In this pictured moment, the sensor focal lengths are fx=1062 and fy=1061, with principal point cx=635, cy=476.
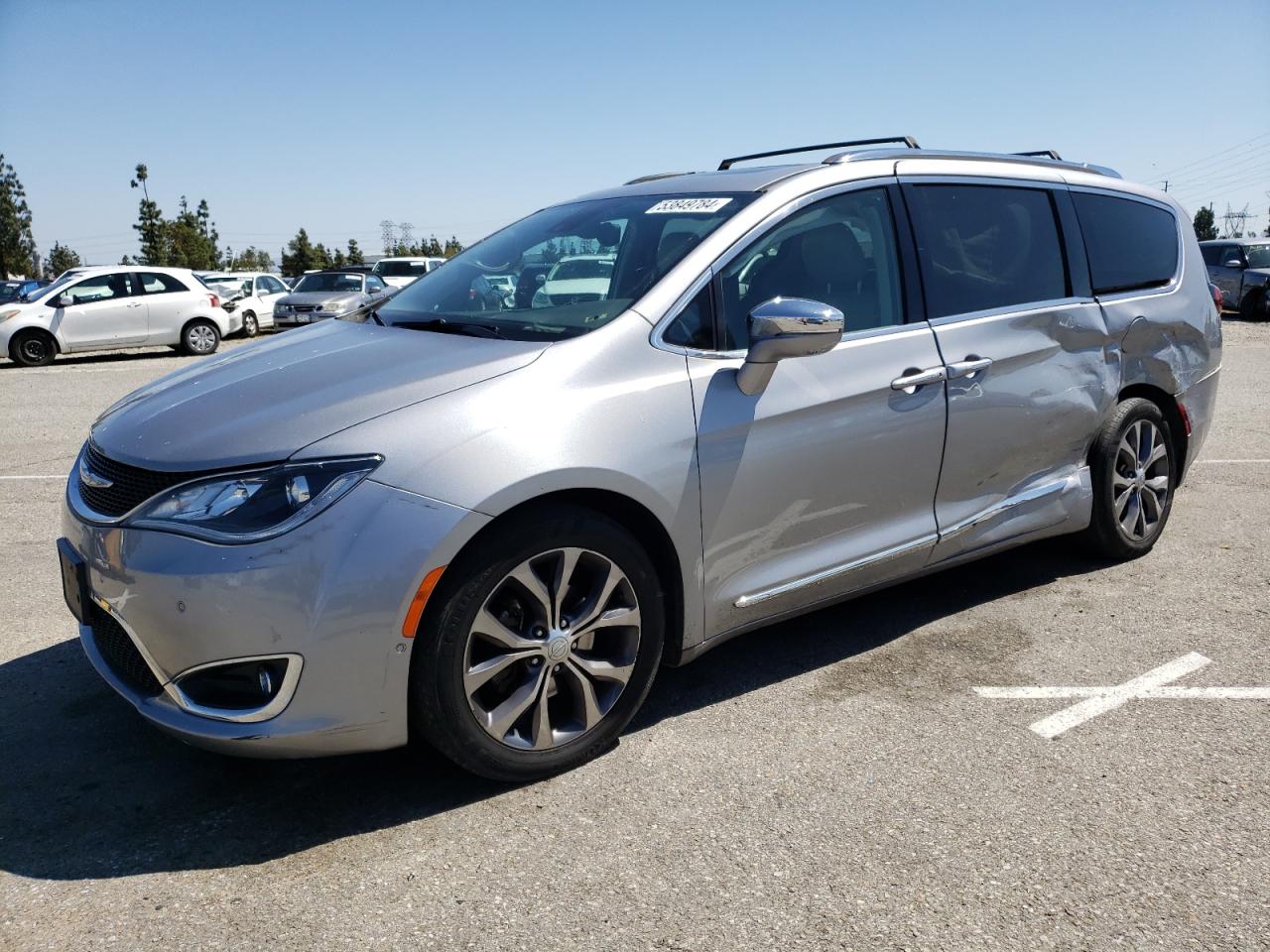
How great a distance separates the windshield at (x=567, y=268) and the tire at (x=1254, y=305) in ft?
74.0

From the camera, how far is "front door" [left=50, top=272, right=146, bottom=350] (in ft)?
57.2

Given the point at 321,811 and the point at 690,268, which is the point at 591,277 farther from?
the point at 321,811

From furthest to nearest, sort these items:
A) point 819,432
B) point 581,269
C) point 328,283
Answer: point 328,283
point 581,269
point 819,432

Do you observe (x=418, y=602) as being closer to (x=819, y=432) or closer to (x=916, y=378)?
(x=819, y=432)

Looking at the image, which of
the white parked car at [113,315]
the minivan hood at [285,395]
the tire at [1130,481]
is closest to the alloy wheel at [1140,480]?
the tire at [1130,481]

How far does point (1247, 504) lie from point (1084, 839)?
4209 mm

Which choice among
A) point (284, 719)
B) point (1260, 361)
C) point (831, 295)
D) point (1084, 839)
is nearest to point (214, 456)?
point (284, 719)

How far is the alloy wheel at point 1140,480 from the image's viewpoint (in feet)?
15.7

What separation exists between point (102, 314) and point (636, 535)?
56.7ft

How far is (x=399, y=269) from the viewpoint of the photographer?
92.8 feet

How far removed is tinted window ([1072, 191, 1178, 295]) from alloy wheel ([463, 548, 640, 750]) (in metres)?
2.82

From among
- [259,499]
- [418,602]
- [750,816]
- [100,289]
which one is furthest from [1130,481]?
[100,289]

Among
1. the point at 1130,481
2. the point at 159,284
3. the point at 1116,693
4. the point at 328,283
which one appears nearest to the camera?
the point at 1116,693

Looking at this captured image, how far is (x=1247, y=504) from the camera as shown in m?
6.15
